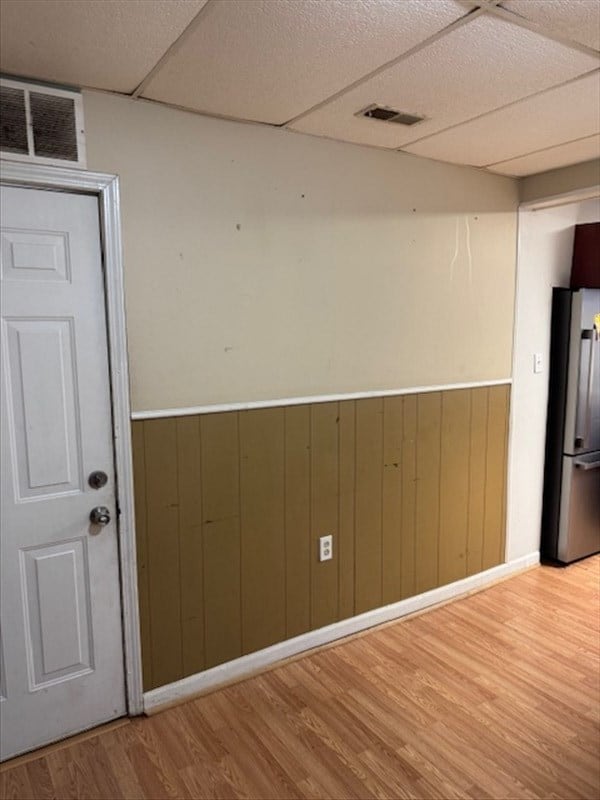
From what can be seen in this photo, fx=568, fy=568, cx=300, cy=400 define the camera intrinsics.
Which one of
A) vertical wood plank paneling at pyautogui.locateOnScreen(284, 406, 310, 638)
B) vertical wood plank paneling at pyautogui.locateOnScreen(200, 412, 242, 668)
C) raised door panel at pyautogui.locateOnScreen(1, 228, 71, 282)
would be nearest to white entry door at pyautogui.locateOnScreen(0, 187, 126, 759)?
raised door panel at pyautogui.locateOnScreen(1, 228, 71, 282)

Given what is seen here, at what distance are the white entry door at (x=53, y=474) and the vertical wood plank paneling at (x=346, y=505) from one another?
1076 millimetres

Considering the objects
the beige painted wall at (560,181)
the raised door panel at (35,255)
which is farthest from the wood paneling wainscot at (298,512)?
the beige painted wall at (560,181)

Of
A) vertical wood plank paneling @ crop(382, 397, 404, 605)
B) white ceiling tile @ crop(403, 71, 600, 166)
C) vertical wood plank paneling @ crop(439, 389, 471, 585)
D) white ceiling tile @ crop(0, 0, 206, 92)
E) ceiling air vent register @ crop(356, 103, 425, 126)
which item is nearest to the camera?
white ceiling tile @ crop(0, 0, 206, 92)

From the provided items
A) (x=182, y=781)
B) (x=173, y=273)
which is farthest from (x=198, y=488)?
(x=182, y=781)

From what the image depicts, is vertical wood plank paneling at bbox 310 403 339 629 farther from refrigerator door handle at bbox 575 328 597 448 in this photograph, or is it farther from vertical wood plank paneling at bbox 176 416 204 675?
refrigerator door handle at bbox 575 328 597 448

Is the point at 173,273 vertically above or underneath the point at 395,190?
underneath

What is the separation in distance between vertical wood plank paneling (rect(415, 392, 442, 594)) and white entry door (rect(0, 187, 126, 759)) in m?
1.61

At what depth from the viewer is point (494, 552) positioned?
137 inches

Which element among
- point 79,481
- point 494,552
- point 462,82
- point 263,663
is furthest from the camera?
point 494,552

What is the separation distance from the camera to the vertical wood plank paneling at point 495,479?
11.0 feet

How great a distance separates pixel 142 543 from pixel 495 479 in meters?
2.14

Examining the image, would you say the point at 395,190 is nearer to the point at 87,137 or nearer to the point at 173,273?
the point at 173,273

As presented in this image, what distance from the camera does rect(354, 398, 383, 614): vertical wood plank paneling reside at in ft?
9.18

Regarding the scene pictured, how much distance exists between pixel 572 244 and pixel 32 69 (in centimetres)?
312
